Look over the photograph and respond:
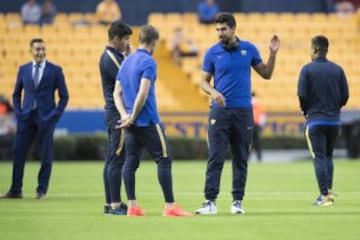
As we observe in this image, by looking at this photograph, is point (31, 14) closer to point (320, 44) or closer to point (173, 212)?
point (320, 44)

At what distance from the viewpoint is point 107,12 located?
39.3m

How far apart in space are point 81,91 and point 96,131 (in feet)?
8.38

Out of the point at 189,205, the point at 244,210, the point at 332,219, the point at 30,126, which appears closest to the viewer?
the point at 332,219

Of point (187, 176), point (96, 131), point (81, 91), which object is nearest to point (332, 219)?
point (187, 176)

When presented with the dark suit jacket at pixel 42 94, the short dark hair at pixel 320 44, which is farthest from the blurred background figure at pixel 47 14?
the short dark hair at pixel 320 44

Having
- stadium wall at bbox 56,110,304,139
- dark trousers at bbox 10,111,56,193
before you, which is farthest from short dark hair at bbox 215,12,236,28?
stadium wall at bbox 56,110,304,139

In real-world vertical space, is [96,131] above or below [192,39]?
below

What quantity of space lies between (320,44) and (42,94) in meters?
4.06

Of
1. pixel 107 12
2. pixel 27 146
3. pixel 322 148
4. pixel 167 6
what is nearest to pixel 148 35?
pixel 322 148

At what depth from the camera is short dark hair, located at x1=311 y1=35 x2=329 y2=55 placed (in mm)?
15846

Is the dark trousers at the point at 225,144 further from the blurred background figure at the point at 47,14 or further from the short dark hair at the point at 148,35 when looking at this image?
the blurred background figure at the point at 47,14

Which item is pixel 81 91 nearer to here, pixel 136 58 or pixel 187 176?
pixel 187 176

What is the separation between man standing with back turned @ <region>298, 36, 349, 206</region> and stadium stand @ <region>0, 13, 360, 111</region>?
65.9 feet

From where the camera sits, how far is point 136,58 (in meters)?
13.4
